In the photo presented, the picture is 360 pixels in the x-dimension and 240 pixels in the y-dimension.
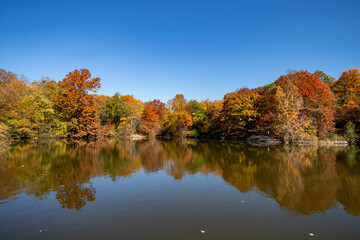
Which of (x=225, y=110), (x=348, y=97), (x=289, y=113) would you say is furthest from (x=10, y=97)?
(x=348, y=97)

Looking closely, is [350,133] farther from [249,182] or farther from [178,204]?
[178,204]

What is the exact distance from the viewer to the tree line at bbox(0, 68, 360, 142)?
30.9 metres

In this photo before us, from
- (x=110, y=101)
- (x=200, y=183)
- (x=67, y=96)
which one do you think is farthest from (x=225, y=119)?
(x=200, y=183)

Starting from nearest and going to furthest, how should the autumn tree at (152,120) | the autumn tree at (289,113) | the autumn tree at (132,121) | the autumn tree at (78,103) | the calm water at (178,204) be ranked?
the calm water at (178,204)
the autumn tree at (289,113)
the autumn tree at (78,103)
the autumn tree at (132,121)
the autumn tree at (152,120)

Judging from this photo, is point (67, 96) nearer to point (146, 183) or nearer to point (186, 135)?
point (186, 135)

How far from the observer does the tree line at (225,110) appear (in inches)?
1217

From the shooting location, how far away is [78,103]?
37125mm

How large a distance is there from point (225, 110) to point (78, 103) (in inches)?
1109

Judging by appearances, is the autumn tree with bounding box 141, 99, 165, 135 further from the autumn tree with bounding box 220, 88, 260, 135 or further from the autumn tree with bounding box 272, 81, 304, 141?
the autumn tree with bounding box 272, 81, 304, 141

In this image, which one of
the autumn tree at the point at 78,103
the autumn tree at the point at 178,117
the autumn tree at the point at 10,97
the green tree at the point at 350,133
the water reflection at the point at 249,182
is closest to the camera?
the water reflection at the point at 249,182

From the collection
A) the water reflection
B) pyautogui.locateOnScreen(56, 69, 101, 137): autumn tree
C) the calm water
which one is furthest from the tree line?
the calm water

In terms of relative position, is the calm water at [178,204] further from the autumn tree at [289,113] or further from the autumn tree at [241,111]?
the autumn tree at [241,111]

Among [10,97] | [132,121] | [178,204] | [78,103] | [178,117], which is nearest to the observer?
[178,204]

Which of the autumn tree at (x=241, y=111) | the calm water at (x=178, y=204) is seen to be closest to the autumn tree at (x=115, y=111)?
the autumn tree at (x=241, y=111)
